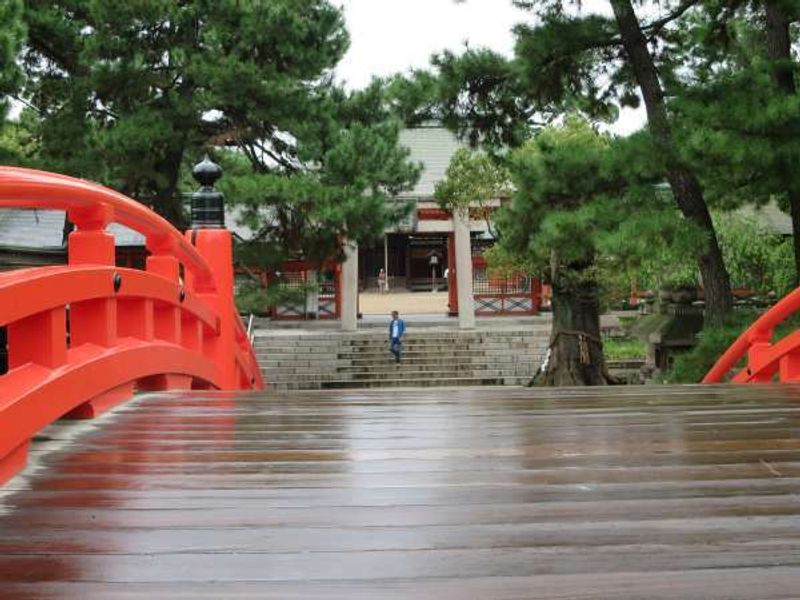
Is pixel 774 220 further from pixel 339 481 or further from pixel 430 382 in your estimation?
pixel 339 481

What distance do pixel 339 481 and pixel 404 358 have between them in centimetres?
1664

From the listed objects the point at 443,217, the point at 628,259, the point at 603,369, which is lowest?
the point at 603,369

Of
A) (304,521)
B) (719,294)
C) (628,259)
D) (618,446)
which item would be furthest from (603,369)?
(304,521)

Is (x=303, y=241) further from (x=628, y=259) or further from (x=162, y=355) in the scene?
(x=162, y=355)

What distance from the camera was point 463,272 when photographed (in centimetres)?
2206

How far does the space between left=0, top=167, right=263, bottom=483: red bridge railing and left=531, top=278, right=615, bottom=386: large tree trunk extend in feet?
25.3

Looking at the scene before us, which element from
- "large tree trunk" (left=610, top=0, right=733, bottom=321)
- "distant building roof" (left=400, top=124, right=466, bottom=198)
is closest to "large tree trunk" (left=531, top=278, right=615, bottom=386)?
"large tree trunk" (left=610, top=0, right=733, bottom=321)

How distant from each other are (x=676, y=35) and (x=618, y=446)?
6480 millimetres

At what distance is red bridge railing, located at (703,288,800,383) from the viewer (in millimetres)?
6137

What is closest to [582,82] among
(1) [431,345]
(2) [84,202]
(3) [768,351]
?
(3) [768,351]

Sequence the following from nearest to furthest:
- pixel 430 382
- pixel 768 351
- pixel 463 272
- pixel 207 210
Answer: pixel 768 351 → pixel 207 210 → pixel 430 382 → pixel 463 272

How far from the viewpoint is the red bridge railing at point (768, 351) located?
614 centimetres

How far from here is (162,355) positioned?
4.88 metres

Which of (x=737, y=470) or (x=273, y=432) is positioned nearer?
(x=737, y=470)
